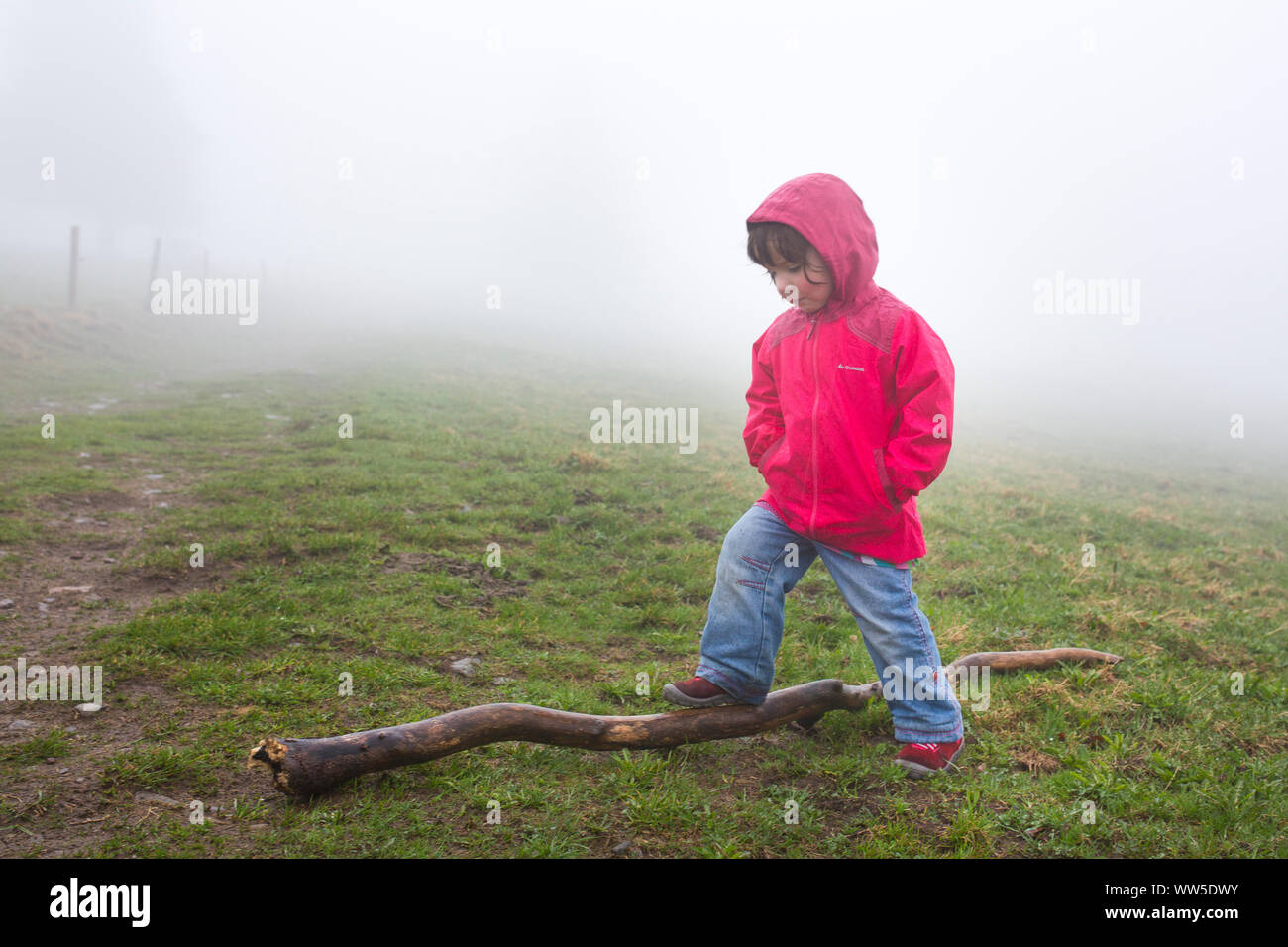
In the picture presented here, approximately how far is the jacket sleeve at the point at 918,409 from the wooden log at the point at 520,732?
147 cm

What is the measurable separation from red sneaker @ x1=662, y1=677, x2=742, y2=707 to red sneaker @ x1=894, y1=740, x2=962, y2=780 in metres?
0.93

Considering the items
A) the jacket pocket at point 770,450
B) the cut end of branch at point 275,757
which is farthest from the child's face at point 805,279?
the cut end of branch at point 275,757

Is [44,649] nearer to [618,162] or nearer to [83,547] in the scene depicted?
[83,547]

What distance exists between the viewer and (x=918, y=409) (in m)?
3.56

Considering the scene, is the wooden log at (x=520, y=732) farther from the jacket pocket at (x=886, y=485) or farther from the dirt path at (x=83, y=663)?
the jacket pocket at (x=886, y=485)

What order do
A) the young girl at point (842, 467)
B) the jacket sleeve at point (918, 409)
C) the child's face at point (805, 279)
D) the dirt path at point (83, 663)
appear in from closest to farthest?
the dirt path at point (83, 663)
the jacket sleeve at point (918, 409)
the young girl at point (842, 467)
the child's face at point (805, 279)

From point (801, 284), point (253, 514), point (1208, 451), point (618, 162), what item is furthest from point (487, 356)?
point (618, 162)

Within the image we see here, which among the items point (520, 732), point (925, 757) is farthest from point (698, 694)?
point (925, 757)

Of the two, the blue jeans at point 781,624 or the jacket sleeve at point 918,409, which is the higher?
the jacket sleeve at point 918,409

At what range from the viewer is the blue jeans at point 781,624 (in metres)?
3.83

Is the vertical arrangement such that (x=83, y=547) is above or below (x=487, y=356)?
below

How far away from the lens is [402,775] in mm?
3633

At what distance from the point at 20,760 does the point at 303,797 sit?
1507mm

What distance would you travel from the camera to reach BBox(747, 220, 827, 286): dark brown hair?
145 inches
